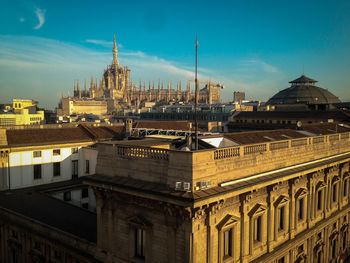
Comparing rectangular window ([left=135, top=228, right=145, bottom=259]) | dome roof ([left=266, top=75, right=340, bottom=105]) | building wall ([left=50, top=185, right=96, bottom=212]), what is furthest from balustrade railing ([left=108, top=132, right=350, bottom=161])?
dome roof ([left=266, top=75, right=340, bottom=105])

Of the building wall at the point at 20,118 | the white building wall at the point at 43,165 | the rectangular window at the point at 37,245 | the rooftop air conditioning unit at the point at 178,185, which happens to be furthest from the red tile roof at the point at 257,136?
the building wall at the point at 20,118

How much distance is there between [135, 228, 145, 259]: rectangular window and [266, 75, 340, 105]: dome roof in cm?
7901

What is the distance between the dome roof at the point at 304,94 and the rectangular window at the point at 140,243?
3111 inches

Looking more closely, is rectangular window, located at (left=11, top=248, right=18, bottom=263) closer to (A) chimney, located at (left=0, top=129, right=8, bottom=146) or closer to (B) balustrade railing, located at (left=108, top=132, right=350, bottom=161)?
(A) chimney, located at (left=0, top=129, right=8, bottom=146)

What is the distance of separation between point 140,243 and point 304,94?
83.1 meters

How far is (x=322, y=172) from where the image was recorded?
23.0 m

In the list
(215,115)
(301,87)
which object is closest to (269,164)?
(215,115)

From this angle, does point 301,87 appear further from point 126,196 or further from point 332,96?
point 126,196

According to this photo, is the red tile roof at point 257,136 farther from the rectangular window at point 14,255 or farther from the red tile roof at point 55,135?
the red tile roof at point 55,135

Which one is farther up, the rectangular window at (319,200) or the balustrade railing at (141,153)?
the balustrade railing at (141,153)

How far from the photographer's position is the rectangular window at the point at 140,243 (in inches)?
592

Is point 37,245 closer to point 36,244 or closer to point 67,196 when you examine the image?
point 36,244

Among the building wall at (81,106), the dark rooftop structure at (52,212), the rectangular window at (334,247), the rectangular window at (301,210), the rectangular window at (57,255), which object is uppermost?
the building wall at (81,106)

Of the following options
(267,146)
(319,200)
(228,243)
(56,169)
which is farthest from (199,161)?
(56,169)
